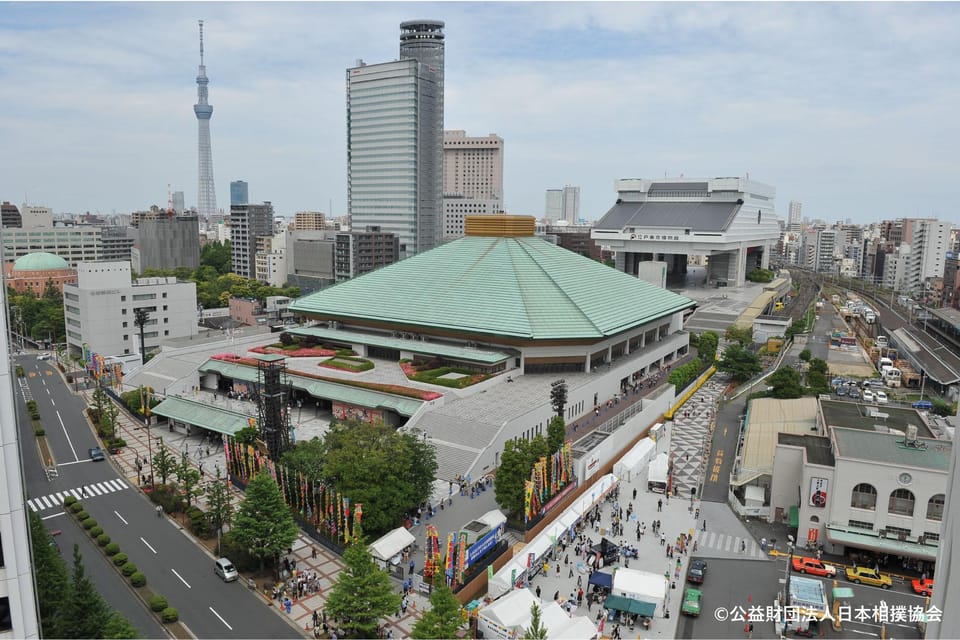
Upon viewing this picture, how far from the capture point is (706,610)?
27.9 metres

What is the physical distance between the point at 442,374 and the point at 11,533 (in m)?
36.2

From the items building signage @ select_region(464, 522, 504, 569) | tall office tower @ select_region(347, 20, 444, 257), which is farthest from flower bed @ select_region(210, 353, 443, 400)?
tall office tower @ select_region(347, 20, 444, 257)

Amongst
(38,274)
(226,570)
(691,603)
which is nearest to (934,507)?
(691,603)

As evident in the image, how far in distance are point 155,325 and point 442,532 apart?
55.3 meters

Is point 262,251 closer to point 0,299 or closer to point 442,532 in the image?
point 442,532

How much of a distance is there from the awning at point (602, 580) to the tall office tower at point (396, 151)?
360ft

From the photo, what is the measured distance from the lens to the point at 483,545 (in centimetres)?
2947

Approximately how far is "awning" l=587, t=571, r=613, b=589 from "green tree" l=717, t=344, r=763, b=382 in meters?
40.8

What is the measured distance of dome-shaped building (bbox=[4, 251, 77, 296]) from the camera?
4065 inches

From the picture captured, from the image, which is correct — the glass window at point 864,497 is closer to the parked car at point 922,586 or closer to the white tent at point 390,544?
the parked car at point 922,586

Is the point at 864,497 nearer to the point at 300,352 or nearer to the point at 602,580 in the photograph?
the point at 602,580

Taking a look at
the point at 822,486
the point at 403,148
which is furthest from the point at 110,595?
the point at 403,148

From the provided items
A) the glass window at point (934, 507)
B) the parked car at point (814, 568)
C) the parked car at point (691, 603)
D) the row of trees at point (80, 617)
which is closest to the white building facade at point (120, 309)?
the row of trees at point (80, 617)

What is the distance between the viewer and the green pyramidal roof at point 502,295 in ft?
180
